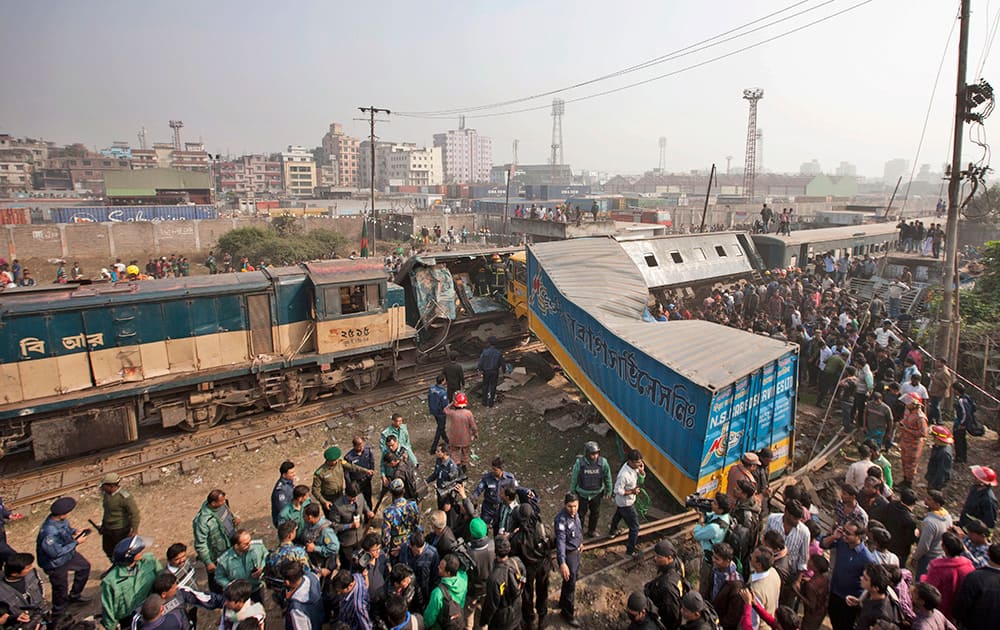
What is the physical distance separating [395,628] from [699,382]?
4.83m

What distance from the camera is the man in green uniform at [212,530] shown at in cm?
586

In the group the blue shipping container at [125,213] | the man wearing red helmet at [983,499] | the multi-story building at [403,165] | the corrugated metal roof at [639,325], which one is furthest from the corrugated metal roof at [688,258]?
the multi-story building at [403,165]

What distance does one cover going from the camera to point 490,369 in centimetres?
1239

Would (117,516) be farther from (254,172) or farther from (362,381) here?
(254,172)

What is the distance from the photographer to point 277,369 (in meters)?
11.9

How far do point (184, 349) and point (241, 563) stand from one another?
Answer: 7.22 meters

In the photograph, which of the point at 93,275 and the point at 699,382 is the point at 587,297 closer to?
the point at 699,382

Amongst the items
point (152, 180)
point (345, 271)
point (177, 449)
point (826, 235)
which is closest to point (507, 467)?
point (345, 271)

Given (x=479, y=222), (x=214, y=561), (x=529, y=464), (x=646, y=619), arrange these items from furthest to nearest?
(x=479, y=222), (x=529, y=464), (x=214, y=561), (x=646, y=619)

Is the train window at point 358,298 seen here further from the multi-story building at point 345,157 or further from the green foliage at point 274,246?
the multi-story building at point 345,157

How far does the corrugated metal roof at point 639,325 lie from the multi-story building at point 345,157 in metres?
138

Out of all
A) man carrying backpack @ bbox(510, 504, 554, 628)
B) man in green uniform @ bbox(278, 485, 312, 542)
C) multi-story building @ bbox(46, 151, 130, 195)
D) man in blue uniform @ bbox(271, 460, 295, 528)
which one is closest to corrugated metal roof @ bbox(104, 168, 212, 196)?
man in blue uniform @ bbox(271, 460, 295, 528)

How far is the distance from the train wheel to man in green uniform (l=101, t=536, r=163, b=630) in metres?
8.03

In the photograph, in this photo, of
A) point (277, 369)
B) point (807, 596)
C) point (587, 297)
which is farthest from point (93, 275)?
point (807, 596)
